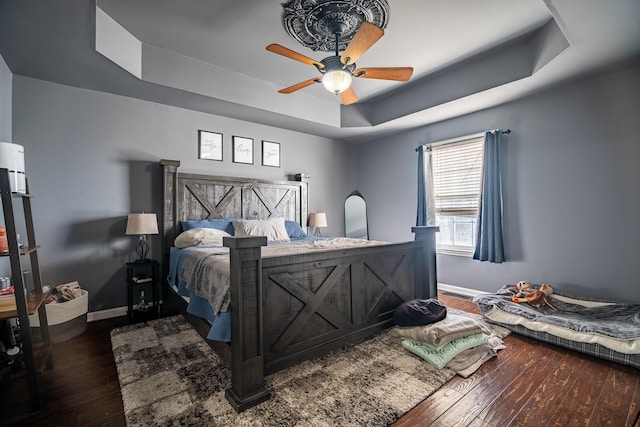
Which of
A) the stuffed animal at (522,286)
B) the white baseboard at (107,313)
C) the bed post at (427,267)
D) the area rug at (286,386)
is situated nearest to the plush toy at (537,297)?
the stuffed animal at (522,286)

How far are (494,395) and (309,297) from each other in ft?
4.56

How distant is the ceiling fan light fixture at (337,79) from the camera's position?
2.41 metres

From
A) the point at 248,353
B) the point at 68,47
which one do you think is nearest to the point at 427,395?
the point at 248,353

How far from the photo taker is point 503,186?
12.8 ft

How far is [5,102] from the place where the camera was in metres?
2.74

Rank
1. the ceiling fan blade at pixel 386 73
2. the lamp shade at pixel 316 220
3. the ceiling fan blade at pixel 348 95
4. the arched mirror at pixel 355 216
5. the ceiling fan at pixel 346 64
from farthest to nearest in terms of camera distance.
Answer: the arched mirror at pixel 355 216, the lamp shade at pixel 316 220, the ceiling fan blade at pixel 348 95, the ceiling fan blade at pixel 386 73, the ceiling fan at pixel 346 64

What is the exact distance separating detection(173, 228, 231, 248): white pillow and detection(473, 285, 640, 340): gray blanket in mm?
3127

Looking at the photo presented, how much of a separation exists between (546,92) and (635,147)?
110 cm

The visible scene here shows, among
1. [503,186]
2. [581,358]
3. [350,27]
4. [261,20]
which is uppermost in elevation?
[261,20]

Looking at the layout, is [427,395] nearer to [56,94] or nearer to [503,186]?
[503,186]

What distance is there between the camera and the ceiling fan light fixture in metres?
2.41

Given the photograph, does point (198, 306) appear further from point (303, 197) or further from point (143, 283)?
point (303, 197)

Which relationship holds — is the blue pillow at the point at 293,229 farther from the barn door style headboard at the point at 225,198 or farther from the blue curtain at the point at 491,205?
the blue curtain at the point at 491,205

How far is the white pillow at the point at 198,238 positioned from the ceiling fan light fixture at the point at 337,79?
2.13 metres
